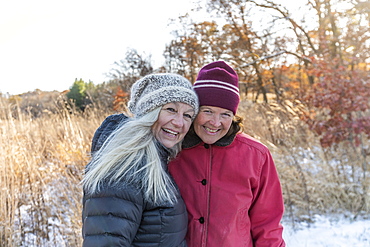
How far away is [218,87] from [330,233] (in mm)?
2835

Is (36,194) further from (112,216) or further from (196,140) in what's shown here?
(112,216)

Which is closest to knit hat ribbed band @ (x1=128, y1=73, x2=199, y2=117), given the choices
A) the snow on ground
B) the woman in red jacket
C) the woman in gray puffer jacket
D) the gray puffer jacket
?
the woman in gray puffer jacket

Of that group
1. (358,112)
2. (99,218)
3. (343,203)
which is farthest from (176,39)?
(99,218)

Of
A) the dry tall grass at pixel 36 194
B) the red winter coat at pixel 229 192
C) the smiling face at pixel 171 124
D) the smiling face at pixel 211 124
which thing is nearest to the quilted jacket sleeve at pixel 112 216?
the smiling face at pixel 171 124

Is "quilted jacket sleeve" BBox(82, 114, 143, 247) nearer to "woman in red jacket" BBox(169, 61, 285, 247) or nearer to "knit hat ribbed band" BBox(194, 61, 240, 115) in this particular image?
"woman in red jacket" BBox(169, 61, 285, 247)

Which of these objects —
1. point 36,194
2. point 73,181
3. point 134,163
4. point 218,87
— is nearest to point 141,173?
point 134,163

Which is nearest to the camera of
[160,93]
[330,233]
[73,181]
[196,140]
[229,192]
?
[160,93]

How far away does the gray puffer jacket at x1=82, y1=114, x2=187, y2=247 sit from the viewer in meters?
1.43

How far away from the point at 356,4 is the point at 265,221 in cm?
682

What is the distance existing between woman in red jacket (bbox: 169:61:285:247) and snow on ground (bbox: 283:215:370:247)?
6.45ft

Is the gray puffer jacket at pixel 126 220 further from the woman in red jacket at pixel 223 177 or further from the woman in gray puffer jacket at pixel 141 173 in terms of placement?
the woman in red jacket at pixel 223 177

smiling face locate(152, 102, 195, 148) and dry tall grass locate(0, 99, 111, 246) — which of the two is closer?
smiling face locate(152, 102, 195, 148)

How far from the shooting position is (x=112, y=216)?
144 cm

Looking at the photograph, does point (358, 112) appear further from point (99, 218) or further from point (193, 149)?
point (99, 218)
